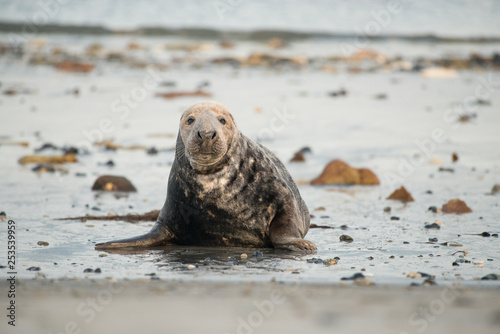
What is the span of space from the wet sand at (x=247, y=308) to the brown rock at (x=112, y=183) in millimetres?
3793

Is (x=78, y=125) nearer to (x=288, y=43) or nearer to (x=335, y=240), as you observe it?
(x=335, y=240)

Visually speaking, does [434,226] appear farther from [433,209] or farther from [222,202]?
[222,202]

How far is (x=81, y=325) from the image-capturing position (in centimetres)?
363

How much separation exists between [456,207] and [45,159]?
5115mm

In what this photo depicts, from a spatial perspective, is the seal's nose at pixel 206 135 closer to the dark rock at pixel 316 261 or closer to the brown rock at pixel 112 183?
the dark rock at pixel 316 261

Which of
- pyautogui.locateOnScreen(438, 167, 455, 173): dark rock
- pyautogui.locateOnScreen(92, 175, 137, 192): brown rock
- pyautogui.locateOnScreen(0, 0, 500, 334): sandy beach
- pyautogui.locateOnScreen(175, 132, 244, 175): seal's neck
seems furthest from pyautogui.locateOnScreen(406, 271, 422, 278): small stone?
pyautogui.locateOnScreen(438, 167, 455, 173): dark rock

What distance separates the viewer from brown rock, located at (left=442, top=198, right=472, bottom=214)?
24.3 feet

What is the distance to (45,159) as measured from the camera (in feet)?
32.2

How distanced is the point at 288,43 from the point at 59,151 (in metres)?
19.4

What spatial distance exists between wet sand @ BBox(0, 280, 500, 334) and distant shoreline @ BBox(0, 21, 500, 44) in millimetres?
26322

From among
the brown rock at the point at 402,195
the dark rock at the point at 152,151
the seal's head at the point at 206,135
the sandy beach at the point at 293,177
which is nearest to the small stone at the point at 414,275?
the sandy beach at the point at 293,177

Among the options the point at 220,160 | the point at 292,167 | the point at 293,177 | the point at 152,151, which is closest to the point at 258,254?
the point at 220,160

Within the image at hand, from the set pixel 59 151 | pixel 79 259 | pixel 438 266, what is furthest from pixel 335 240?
pixel 59 151

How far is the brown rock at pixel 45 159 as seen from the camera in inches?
383
